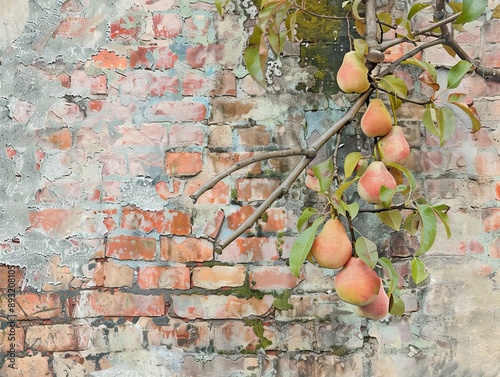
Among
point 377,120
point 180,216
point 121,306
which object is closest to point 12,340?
point 121,306

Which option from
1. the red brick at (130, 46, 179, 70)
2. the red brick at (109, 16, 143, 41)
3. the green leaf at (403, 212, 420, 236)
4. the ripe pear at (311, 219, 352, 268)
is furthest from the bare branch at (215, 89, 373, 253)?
the red brick at (109, 16, 143, 41)

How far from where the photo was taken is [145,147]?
1.63 meters

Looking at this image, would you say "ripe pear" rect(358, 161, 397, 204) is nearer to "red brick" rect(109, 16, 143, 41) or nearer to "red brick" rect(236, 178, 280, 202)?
"red brick" rect(236, 178, 280, 202)

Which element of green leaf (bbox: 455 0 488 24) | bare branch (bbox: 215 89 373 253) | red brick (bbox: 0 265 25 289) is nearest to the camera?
green leaf (bbox: 455 0 488 24)

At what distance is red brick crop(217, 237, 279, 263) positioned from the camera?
1.62 m

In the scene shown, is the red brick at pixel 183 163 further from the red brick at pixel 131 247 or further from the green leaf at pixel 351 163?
the green leaf at pixel 351 163

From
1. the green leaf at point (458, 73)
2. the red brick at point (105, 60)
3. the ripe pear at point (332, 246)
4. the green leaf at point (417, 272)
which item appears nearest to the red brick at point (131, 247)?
the red brick at point (105, 60)

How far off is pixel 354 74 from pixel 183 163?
0.55 metres

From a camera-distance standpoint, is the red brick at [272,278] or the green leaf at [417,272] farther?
the red brick at [272,278]

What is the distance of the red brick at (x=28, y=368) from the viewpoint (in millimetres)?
1612

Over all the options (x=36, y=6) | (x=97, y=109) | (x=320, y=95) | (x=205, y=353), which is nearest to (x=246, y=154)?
(x=320, y=95)

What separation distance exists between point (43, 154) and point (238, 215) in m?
0.54

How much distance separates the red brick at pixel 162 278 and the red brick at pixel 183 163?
25 cm

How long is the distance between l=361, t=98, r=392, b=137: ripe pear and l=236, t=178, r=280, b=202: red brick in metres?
0.38
